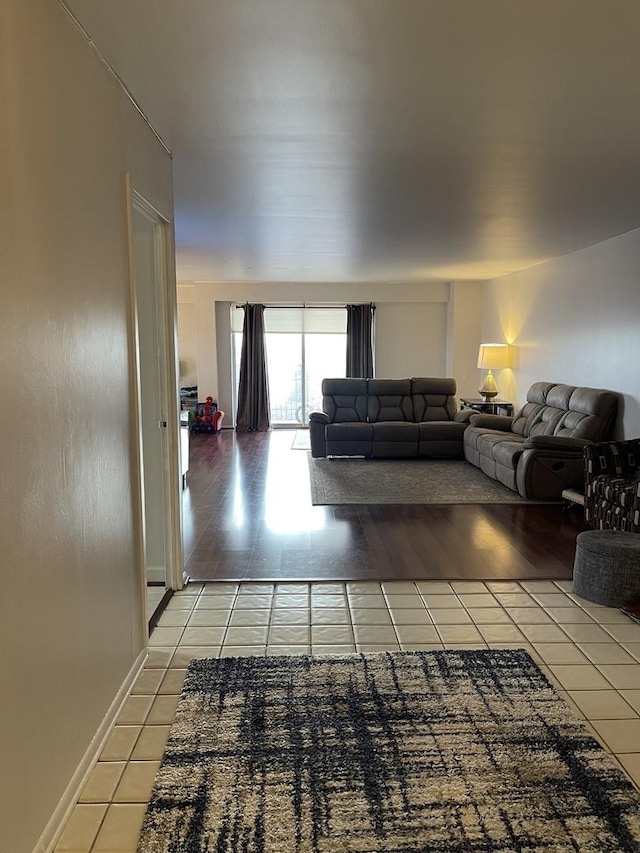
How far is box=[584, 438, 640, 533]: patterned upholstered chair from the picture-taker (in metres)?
3.92

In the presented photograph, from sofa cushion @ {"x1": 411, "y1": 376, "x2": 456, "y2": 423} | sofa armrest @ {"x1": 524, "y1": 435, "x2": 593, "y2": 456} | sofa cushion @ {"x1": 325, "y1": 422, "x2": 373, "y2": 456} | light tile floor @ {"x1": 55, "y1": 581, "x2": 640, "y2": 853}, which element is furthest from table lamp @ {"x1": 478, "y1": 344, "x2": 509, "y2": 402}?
light tile floor @ {"x1": 55, "y1": 581, "x2": 640, "y2": 853}

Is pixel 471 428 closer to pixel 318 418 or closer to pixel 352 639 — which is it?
pixel 318 418

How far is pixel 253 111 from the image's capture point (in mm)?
2568

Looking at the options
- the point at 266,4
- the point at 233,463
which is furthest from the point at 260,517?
the point at 266,4

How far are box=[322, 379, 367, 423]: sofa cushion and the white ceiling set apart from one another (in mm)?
2978

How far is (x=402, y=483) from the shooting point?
19.7 ft

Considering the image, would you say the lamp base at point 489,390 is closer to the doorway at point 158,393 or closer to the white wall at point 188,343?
the white wall at point 188,343

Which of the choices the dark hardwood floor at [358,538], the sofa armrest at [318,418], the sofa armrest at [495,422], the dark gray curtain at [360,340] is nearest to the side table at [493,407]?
the sofa armrest at [495,422]

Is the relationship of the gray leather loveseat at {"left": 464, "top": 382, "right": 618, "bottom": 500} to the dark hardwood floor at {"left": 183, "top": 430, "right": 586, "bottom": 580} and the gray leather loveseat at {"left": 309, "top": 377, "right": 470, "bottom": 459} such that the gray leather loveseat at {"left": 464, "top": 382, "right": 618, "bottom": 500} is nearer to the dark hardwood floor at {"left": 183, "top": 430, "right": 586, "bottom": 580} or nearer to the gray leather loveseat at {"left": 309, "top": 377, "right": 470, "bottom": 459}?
the dark hardwood floor at {"left": 183, "top": 430, "right": 586, "bottom": 580}

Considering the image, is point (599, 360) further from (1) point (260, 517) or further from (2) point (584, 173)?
(1) point (260, 517)

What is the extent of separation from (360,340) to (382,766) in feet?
27.2

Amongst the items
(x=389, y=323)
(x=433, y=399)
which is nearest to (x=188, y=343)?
(x=389, y=323)

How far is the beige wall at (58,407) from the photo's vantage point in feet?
4.75

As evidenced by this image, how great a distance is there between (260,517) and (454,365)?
5.78m
